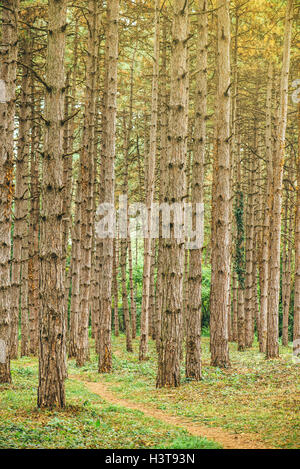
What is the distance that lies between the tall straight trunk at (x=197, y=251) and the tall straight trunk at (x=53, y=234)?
4705 mm

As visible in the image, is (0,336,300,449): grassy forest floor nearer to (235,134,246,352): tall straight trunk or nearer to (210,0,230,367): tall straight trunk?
(210,0,230,367): tall straight trunk

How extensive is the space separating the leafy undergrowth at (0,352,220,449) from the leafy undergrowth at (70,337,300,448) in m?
0.97

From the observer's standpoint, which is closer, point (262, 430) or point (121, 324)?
point (262, 430)

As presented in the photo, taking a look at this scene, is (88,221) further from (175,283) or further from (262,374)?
(262,374)

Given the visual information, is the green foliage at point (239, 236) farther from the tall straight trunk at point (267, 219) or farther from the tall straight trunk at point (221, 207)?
the tall straight trunk at point (221, 207)

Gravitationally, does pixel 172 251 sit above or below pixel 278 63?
below

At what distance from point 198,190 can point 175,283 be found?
316 centimetres

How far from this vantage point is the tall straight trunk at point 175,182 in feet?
33.9

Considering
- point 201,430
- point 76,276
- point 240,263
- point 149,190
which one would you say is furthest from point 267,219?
point 201,430

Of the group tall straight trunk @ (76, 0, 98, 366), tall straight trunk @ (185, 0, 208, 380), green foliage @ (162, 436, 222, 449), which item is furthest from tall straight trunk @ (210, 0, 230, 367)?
green foliage @ (162, 436, 222, 449)

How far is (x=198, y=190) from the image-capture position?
1246 centimetres

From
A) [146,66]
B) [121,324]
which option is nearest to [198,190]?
[146,66]

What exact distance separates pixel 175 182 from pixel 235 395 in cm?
473

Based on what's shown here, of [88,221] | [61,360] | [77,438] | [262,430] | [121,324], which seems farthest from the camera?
[121,324]
